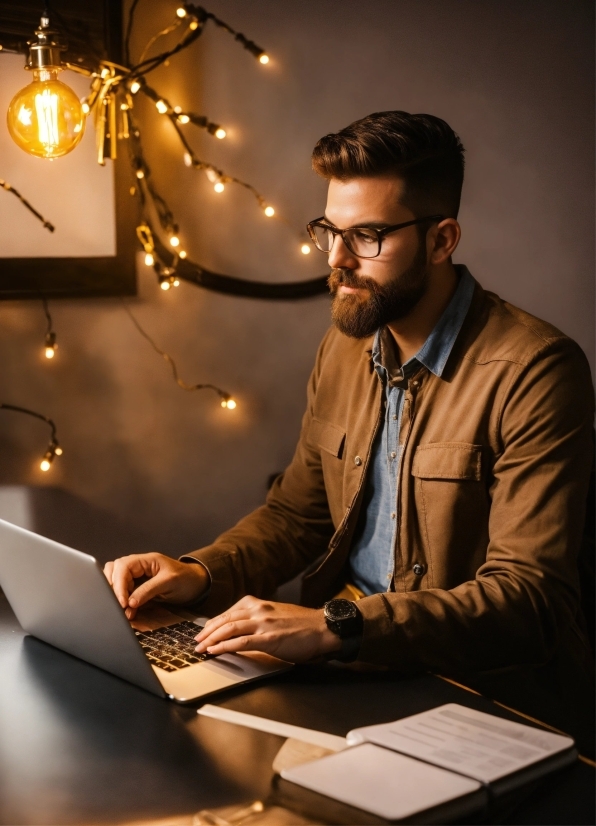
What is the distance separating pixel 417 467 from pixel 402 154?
0.56m

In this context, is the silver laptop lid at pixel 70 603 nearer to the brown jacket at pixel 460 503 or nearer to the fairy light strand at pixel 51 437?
the brown jacket at pixel 460 503

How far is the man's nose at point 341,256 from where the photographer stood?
1.67 metres

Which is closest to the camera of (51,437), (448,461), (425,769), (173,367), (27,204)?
(425,769)

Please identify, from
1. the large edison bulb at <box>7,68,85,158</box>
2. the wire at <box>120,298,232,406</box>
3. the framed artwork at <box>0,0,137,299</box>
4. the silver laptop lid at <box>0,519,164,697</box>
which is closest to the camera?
the silver laptop lid at <box>0,519,164,697</box>

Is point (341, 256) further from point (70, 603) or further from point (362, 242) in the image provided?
point (70, 603)

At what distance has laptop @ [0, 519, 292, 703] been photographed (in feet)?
3.72

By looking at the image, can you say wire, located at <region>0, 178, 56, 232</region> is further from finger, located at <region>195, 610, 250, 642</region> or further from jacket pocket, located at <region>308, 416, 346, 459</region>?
finger, located at <region>195, 610, 250, 642</region>

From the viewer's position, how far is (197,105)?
2.29 m

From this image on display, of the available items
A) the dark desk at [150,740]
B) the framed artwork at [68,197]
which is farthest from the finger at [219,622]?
the framed artwork at [68,197]

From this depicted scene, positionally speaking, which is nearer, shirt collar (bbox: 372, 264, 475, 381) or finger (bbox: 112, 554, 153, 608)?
finger (bbox: 112, 554, 153, 608)

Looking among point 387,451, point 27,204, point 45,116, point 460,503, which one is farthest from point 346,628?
point 27,204

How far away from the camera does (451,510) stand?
161cm

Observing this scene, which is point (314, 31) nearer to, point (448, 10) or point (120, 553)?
point (448, 10)

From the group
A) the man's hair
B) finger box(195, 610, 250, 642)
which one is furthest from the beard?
finger box(195, 610, 250, 642)
